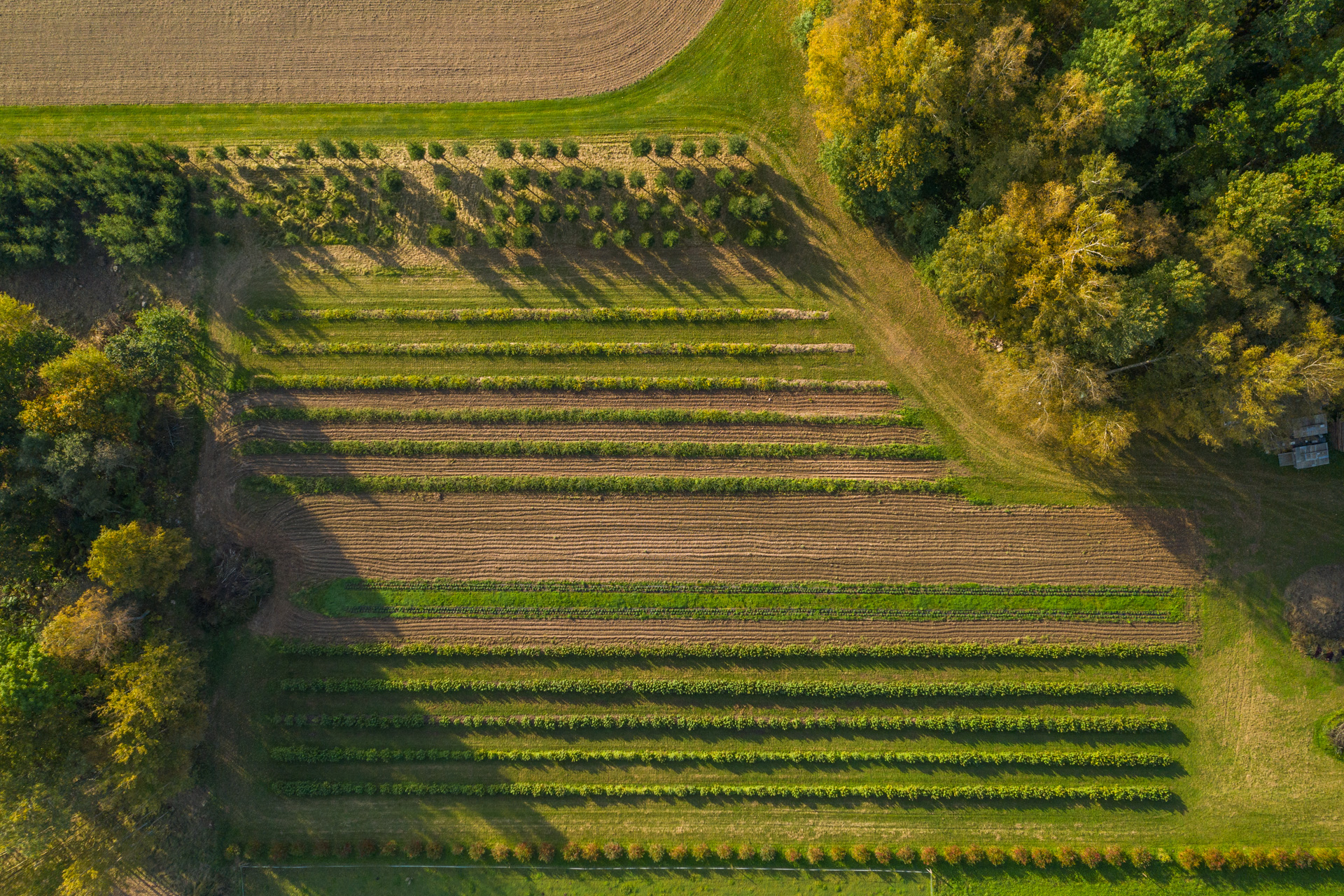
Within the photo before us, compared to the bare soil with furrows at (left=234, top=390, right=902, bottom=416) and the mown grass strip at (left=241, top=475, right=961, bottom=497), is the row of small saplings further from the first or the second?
the bare soil with furrows at (left=234, top=390, right=902, bottom=416)

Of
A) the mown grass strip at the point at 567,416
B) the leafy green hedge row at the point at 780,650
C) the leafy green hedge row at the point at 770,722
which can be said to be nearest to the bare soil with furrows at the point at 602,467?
the mown grass strip at the point at 567,416

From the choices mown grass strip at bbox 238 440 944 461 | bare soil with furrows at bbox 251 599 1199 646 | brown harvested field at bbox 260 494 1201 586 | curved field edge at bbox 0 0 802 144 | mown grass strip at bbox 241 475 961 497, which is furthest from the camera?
curved field edge at bbox 0 0 802 144

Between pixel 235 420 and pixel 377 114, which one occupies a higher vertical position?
pixel 377 114

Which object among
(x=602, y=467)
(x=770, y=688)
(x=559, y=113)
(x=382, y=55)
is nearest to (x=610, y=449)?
(x=602, y=467)

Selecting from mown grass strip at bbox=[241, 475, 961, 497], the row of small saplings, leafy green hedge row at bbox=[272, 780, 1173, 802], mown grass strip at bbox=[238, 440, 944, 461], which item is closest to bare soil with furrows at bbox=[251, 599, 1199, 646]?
mown grass strip at bbox=[241, 475, 961, 497]

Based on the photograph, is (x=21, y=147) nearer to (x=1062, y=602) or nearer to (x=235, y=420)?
(x=235, y=420)

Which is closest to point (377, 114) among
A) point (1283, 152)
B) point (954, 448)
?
point (954, 448)

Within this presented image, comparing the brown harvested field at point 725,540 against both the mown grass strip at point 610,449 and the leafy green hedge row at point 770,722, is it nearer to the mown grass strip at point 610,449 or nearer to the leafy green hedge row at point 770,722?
the mown grass strip at point 610,449
